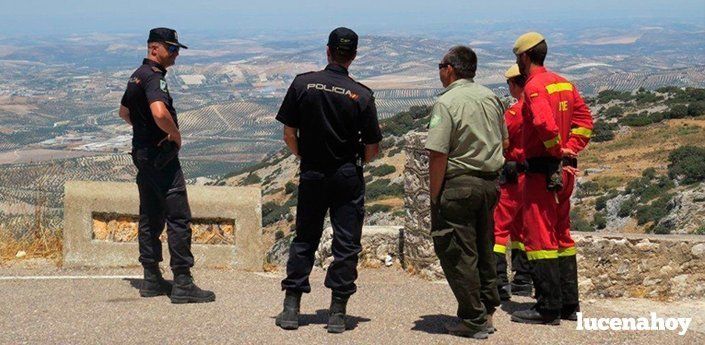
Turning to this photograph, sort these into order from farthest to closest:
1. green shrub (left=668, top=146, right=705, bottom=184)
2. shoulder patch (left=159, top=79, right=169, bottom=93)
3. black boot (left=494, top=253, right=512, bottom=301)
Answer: green shrub (left=668, top=146, right=705, bottom=184), black boot (left=494, top=253, right=512, bottom=301), shoulder patch (left=159, top=79, right=169, bottom=93)

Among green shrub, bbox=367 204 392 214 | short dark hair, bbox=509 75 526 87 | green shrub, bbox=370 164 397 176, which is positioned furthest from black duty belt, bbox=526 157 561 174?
green shrub, bbox=370 164 397 176

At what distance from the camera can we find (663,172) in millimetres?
25297

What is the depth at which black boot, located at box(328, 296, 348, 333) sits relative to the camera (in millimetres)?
5480

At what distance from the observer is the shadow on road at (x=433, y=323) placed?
559 cm

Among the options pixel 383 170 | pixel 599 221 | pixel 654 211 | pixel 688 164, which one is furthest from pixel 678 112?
pixel 654 211

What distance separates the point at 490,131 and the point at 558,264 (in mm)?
1060

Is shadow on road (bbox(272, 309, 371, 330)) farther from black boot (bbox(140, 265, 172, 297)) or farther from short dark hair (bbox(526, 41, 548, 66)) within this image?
short dark hair (bbox(526, 41, 548, 66))

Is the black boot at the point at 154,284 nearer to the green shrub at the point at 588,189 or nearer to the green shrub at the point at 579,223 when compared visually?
the green shrub at the point at 579,223

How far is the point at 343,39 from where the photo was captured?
17.4 ft

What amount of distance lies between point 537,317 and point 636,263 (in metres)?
1.46

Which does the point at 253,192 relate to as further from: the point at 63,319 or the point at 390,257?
the point at 63,319

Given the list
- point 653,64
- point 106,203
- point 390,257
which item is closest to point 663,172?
point 390,257

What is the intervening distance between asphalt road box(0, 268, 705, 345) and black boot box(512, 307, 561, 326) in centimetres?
6

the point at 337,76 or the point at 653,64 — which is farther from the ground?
the point at 337,76
